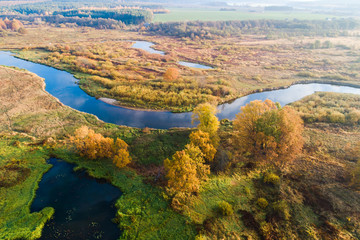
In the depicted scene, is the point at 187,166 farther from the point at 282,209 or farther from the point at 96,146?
the point at 96,146

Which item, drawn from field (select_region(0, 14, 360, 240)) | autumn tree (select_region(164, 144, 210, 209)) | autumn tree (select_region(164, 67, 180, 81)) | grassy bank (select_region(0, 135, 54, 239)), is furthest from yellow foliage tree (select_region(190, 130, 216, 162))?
autumn tree (select_region(164, 67, 180, 81))

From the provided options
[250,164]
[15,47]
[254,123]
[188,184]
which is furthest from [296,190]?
[15,47]

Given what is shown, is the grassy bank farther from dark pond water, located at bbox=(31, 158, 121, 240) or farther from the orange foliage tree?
the orange foliage tree

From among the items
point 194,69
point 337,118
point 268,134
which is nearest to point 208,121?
point 268,134

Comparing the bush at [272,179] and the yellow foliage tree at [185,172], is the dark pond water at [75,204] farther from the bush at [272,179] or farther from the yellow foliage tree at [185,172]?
the bush at [272,179]

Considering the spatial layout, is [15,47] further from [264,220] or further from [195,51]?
[264,220]

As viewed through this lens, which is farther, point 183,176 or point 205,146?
point 205,146

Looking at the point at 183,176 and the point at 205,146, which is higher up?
the point at 205,146
